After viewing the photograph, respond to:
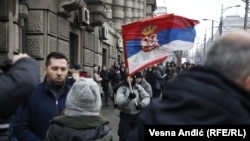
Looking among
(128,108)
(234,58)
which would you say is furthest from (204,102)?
(128,108)

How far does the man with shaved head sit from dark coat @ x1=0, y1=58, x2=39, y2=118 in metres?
0.63

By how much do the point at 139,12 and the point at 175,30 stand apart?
29170mm

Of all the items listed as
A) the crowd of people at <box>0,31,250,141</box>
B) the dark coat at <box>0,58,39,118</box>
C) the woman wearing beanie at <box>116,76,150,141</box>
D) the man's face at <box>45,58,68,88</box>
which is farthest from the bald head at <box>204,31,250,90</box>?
the woman wearing beanie at <box>116,76,150,141</box>

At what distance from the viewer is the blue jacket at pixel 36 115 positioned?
12.9 ft

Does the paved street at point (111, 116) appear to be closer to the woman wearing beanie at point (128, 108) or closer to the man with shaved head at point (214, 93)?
the woman wearing beanie at point (128, 108)

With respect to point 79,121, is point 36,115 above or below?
below

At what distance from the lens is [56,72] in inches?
169

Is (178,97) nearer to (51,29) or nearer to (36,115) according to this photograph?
(36,115)

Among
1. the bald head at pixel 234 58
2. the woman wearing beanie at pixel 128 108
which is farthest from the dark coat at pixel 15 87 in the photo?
the woman wearing beanie at pixel 128 108

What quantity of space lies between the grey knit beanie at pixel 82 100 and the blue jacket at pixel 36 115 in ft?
3.15

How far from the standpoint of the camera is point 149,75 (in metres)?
14.5

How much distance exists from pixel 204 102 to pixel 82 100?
1.57 metres

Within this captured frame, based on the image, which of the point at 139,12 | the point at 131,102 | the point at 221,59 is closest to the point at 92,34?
the point at 131,102

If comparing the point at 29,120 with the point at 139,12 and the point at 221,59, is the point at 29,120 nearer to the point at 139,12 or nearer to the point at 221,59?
the point at 221,59
